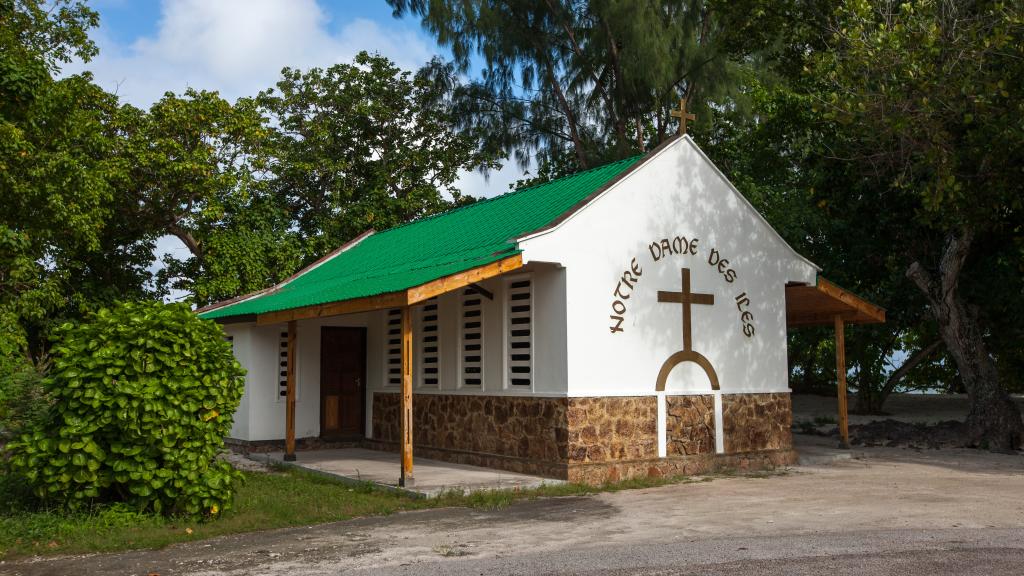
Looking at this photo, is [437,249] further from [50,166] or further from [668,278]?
[50,166]

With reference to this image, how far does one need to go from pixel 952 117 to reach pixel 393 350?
995 centimetres

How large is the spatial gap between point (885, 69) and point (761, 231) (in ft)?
9.90

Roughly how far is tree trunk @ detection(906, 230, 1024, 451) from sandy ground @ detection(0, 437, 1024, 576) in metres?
6.44

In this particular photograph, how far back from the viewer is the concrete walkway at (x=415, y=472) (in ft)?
34.9

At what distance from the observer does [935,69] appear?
43.4ft

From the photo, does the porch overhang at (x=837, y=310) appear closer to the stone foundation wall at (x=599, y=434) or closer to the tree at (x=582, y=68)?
the stone foundation wall at (x=599, y=434)

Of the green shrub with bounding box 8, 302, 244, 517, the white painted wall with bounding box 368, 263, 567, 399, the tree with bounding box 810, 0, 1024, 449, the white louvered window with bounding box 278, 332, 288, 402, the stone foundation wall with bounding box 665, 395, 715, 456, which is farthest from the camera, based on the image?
the white louvered window with bounding box 278, 332, 288, 402

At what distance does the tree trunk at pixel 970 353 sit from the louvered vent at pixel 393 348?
1013 centimetres

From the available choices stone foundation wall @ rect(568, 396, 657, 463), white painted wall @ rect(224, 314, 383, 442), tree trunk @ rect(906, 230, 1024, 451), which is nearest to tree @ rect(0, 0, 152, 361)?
white painted wall @ rect(224, 314, 383, 442)

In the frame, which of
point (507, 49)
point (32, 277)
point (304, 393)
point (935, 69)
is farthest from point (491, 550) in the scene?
point (507, 49)

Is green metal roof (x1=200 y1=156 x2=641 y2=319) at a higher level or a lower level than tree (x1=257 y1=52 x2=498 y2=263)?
lower

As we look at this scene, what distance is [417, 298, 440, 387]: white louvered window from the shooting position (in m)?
14.0

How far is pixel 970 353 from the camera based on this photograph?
17.0 m

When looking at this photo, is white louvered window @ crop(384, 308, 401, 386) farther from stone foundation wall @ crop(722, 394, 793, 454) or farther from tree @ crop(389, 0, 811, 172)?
tree @ crop(389, 0, 811, 172)
